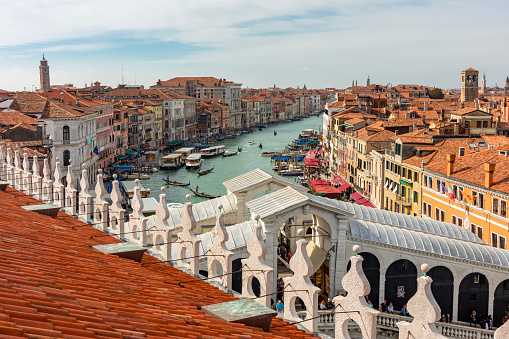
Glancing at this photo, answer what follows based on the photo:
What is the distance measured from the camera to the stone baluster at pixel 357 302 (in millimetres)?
4023

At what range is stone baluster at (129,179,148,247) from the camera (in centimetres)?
756

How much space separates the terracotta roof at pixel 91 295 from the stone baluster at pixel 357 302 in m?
0.55

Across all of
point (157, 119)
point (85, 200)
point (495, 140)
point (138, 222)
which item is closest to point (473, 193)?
point (495, 140)

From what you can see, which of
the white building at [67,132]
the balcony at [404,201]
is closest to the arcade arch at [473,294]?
the balcony at [404,201]

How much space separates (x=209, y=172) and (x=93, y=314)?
52.3m

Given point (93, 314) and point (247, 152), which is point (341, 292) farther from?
point (247, 152)

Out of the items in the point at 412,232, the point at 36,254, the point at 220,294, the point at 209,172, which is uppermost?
the point at 36,254

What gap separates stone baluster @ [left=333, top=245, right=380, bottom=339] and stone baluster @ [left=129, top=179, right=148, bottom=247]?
370 cm

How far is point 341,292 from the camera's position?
15.4 meters

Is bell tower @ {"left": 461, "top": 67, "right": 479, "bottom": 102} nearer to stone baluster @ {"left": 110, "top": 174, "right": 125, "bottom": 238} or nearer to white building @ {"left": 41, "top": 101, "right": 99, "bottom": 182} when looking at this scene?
white building @ {"left": 41, "top": 101, "right": 99, "bottom": 182}

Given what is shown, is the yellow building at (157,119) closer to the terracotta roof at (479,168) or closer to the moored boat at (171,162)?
the moored boat at (171,162)

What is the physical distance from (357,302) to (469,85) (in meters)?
75.4

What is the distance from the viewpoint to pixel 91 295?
164 inches

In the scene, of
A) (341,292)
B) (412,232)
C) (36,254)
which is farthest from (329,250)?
(36,254)
